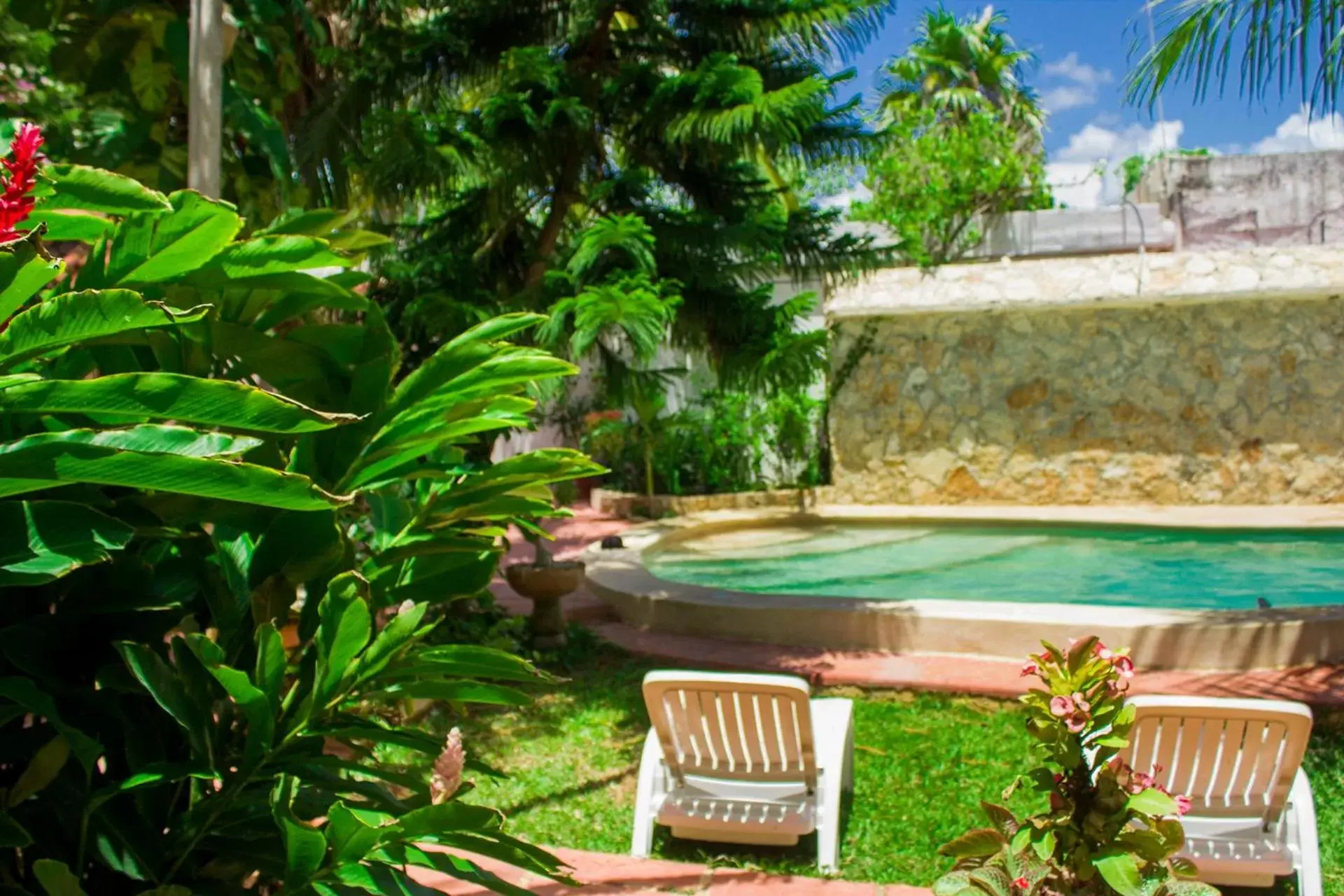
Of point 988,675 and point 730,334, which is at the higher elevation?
point 730,334

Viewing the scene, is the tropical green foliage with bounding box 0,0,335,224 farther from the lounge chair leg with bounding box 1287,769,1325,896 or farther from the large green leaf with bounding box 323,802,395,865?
the lounge chair leg with bounding box 1287,769,1325,896

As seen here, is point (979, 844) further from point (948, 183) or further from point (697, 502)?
point (948, 183)

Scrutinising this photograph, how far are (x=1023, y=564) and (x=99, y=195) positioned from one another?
406 inches

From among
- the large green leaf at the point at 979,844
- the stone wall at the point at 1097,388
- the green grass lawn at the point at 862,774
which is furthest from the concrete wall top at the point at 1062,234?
the large green leaf at the point at 979,844

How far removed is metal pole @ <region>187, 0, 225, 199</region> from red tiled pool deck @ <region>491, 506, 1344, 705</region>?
3638mm

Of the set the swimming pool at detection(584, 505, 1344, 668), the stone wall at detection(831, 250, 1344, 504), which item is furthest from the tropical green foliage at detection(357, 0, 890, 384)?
the stone wall at detection(831, 250, 1344, 504)

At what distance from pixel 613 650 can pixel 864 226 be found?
11.8 metres

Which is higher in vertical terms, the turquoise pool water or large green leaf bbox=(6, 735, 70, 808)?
large green leaf bbox=(6, 735, 70, 808)

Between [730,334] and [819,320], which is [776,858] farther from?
[819,320]

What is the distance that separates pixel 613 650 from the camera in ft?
21.6

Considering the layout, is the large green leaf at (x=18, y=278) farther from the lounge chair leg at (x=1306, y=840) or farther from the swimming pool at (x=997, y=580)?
the swimming pool at (x=997, y=580)

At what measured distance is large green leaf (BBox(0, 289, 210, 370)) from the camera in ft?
4.32

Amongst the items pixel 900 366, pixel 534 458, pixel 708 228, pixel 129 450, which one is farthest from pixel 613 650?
pixel 900 366

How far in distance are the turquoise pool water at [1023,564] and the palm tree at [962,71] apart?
13.4m
